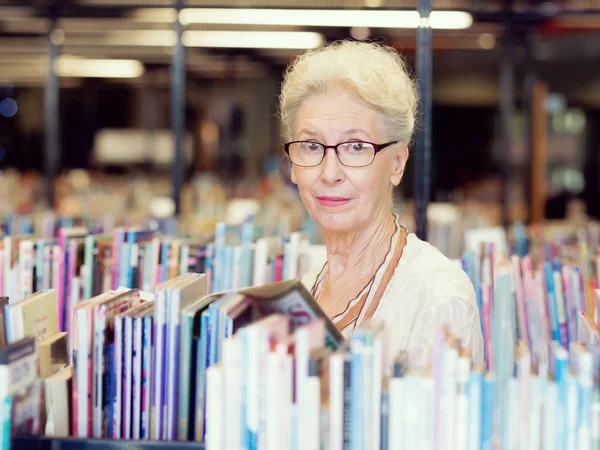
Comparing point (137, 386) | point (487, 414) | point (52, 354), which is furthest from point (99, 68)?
point (487, 414)

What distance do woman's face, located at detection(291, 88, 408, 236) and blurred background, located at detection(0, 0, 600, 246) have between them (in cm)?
58

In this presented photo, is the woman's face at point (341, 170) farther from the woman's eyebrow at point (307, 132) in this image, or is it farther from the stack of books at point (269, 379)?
the stack of books at point (269, 379)

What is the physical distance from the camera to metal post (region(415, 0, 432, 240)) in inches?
104

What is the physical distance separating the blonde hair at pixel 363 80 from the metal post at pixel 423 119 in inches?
25.1

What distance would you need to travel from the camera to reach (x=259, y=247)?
2.68 meters

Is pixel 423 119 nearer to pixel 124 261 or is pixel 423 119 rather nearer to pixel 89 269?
pixel 124 261

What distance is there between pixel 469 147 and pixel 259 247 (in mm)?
11238

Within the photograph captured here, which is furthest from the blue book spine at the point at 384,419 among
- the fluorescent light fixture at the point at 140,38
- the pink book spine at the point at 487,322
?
the fluorescent light fixture at the point at 140,38

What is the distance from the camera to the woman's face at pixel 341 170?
1.88 metres

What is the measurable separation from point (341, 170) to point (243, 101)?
529 inches

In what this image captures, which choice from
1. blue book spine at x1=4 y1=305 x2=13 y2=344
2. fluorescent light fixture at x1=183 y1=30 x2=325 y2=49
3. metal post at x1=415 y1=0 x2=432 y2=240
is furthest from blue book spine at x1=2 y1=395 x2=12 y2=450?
fluorescent light fixture at x1=183 y1=30 x2=325 y2=49

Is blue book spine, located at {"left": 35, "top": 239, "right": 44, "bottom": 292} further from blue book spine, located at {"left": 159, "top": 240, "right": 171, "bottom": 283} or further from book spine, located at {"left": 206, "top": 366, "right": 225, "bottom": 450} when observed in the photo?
book spine, located at {"left": 206, "top": 366, "right": 225, "bottom": 450}

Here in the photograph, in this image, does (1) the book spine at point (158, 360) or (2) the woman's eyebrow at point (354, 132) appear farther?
(2) the woman's eyebrow at point (354, 132)

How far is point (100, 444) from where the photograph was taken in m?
1.48
